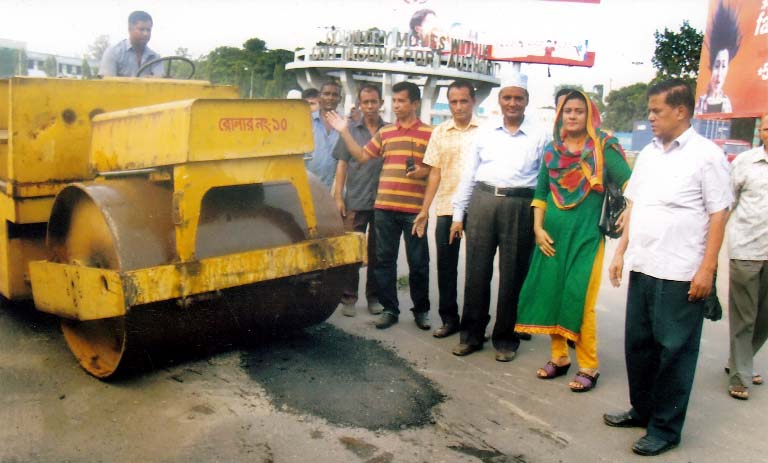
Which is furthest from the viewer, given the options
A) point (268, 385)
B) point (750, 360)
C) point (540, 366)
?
point (540, 366)

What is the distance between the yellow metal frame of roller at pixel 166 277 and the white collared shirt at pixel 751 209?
2247mm

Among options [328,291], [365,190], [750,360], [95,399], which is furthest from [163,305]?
[750,360]

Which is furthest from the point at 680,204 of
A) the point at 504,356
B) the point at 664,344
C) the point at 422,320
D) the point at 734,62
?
the point at 734,62

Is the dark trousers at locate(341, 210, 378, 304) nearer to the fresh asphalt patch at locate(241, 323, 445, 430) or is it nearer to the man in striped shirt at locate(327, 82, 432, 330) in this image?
the man in striped shirt at locate(327, 82, 432, 330)

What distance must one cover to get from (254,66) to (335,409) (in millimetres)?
41234

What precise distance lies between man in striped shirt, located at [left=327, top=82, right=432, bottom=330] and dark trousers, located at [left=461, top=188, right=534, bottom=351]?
593 millimetres

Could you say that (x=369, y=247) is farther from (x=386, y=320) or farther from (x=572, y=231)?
(x=572, y=231)

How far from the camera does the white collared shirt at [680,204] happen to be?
3.15m

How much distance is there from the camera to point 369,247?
550cm

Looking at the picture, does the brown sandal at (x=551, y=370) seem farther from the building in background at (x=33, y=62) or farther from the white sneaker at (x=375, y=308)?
the building in background at (x=33, y=62)

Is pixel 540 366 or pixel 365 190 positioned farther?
pixel 365 190

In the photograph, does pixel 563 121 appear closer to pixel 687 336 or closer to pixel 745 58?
pixel 687 336

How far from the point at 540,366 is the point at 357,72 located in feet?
101

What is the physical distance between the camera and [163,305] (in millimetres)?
3549
